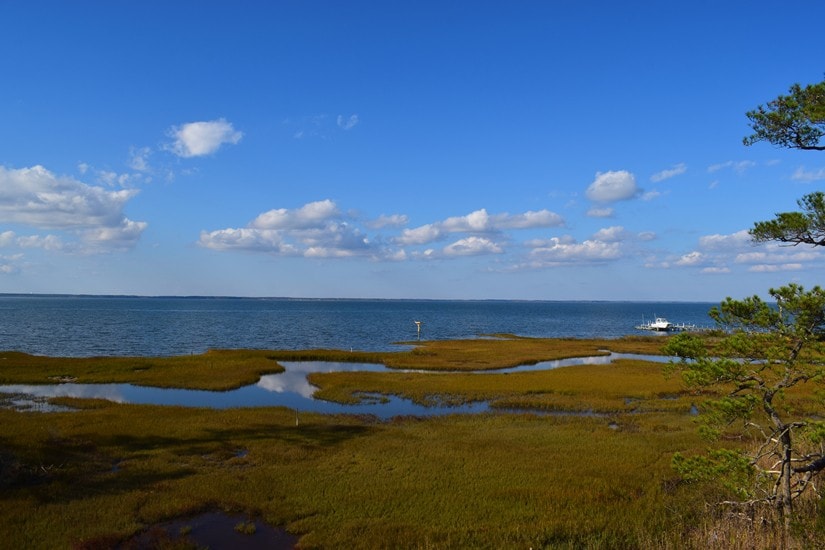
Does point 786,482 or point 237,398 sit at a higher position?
point 786,482

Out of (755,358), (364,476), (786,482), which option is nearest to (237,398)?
(364,476)

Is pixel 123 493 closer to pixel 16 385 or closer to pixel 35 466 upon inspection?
pixel 35 466

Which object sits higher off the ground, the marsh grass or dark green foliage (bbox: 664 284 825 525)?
dark green foliage (bbox: 664 284 825 525)

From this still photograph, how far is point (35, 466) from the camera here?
76.2ft

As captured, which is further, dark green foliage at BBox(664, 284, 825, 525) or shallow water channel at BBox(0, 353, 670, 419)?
shallow water channel at BBox(0, 353, 670, 419)

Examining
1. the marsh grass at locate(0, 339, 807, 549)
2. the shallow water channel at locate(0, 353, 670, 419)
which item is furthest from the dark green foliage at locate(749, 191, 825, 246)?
the shallow water channel at locate(0, 353, 670, 419)

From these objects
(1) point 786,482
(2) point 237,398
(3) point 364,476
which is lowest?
(2) point 237,398

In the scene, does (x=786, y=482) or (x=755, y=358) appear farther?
(x=786, y=482)

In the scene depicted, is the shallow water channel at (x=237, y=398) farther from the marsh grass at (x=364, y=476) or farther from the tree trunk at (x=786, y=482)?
the tree trunk at (x=786, y=482)

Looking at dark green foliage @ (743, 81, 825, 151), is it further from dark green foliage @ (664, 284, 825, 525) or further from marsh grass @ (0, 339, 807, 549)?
marsh grass @ (0, 339, 807, 549)

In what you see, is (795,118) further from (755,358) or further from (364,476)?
(364,476)

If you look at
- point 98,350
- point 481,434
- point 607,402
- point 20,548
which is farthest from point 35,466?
point 98,350

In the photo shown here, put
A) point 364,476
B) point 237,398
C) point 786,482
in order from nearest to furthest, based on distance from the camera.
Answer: point 786,482, point 364,476, point 237,398

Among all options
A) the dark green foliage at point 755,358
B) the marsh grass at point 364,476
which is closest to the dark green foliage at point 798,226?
the dark green foliage at point 755,358
